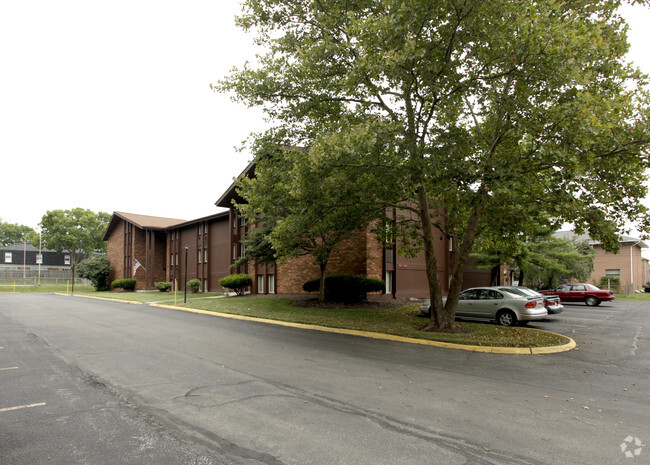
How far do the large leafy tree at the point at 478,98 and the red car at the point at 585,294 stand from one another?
17.5 m

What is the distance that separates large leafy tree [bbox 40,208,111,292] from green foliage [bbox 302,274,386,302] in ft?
200

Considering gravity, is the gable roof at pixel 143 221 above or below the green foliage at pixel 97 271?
above

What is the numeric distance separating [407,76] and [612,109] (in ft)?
15.5

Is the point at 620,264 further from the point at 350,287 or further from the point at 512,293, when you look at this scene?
the point at 512,293

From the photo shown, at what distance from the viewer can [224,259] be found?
33844 mm

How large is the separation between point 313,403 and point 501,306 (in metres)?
10.9

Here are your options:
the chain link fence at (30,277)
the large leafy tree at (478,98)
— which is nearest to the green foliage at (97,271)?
the chain link fence at (30,277)

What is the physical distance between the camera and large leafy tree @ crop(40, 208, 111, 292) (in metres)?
67.9

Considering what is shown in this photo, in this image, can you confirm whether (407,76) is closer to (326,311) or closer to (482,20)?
(482,20)

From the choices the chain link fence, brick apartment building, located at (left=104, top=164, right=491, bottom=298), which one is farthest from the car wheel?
the chain link fence

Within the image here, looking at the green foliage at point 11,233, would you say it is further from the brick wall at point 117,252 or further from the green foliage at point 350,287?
the green foliage at point 350,287

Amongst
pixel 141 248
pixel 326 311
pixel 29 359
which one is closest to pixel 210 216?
pixel 141 248

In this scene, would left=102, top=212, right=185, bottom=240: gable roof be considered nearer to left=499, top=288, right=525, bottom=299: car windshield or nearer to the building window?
the building window

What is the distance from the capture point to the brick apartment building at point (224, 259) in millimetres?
23859
